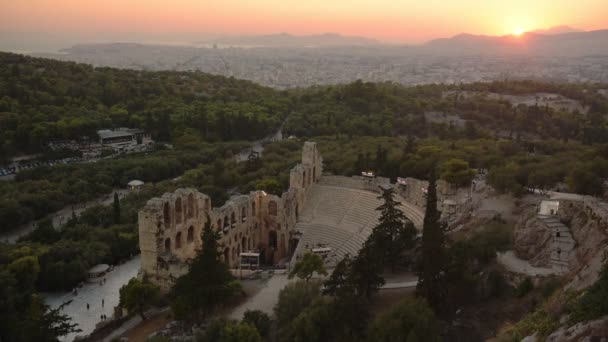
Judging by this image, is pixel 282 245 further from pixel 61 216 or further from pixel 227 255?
pixel 61 216

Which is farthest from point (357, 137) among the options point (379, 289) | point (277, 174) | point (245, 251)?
point (379, 289)

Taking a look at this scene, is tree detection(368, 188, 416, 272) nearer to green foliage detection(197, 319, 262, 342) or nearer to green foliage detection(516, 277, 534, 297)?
green foliage detection(516, 277, 534, 297)

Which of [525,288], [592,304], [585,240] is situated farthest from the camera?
[585,240]

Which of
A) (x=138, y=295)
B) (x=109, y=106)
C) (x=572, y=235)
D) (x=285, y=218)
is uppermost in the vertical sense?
(x=572, y=235)

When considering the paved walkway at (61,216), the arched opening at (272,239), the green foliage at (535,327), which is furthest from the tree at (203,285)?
the paved walkway at (61,216)

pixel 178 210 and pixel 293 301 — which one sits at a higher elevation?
pixel 178 210

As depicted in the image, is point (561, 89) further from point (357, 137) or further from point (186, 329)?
point (186, 329)

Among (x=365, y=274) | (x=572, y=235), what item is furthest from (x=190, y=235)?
(x=572, y=235)
